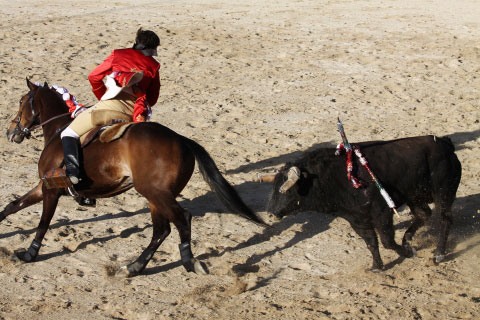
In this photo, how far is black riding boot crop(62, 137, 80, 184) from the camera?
6652mm

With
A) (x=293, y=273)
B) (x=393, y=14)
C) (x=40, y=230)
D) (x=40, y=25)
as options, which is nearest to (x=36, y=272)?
(x=40, y=230)

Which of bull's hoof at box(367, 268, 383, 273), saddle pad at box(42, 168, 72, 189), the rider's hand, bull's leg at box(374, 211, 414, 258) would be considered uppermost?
the rider's hand

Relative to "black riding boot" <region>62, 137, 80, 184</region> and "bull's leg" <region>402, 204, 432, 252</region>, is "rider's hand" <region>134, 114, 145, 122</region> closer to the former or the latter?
"black riding boot" <region>62, 137, 80, 184</region>

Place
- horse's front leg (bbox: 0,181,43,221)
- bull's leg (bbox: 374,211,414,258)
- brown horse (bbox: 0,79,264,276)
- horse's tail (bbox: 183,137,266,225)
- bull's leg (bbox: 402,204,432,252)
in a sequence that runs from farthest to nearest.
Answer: horse's front leg (bbox: 0,181,43,221)
bull's leg (bbox: 402,204,432,252)
horse's tail (bbox: 183,137,266,225)
bull's leg (bbox: 374,211,414,258)
brown horse (bbox: 0,79,264,276)

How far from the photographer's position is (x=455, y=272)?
6.72 metres

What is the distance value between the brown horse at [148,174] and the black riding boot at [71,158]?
0.10 m

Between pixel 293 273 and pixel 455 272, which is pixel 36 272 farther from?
pixel 455 272

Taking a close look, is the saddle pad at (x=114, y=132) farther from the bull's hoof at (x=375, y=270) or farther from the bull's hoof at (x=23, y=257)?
the bull's hoof at (x=375, y=270)

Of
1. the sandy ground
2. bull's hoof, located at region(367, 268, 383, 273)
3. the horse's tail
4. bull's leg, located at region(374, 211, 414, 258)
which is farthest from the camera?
the horse's tail

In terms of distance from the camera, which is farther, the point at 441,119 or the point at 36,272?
the point at 441,119

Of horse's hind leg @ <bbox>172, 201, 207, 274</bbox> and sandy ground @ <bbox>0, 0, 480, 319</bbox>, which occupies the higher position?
horse's hind leg @ <bbox>172, 201, 207, 274</bbox>

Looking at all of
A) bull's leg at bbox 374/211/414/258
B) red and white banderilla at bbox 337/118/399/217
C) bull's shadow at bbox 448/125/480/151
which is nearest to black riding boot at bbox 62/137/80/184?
red and white banderilla at bbox 337/118/399/217

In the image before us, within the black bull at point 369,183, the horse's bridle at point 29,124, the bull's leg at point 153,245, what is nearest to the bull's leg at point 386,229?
the black bull at point 369,183

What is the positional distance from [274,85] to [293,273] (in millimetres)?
6787
